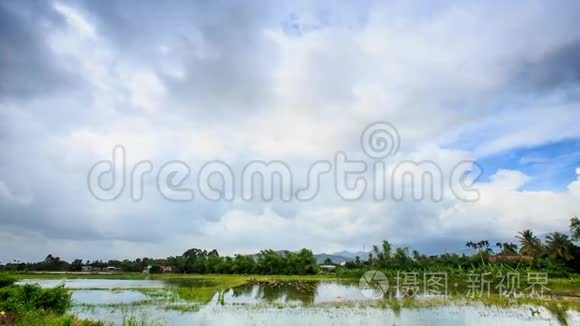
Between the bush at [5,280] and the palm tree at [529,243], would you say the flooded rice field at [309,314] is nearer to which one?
the bush at [5,280]

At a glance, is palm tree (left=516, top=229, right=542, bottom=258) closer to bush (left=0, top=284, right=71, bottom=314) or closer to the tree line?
the tree line

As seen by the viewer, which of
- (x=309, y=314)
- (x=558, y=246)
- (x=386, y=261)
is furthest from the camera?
(x=386, y=261)

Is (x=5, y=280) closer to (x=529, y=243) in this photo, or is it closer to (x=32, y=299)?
(x=32, y=299)

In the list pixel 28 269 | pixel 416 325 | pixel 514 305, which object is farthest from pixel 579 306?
pixel 28 269

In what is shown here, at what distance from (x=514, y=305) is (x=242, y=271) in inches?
1978

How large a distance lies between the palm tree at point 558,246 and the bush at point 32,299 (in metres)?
45.7

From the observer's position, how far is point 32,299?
13930 mm

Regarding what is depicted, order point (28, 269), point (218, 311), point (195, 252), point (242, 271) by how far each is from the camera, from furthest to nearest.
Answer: point (195, 252)
point (28, 269)
point (242, 271)
point (218, 311)

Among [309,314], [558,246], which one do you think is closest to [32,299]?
[309,314]

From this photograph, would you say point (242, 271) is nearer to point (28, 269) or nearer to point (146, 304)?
point (28, 269)

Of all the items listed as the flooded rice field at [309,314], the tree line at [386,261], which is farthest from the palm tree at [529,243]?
the flooded rice field at [309,314]

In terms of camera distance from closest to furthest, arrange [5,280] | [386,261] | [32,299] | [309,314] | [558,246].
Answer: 1. [32,299]
2. [5,280]
3. [309,314]
4. [558,246]
5. [386,261]

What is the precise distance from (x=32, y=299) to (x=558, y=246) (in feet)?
157

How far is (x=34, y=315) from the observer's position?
37.9 feet
